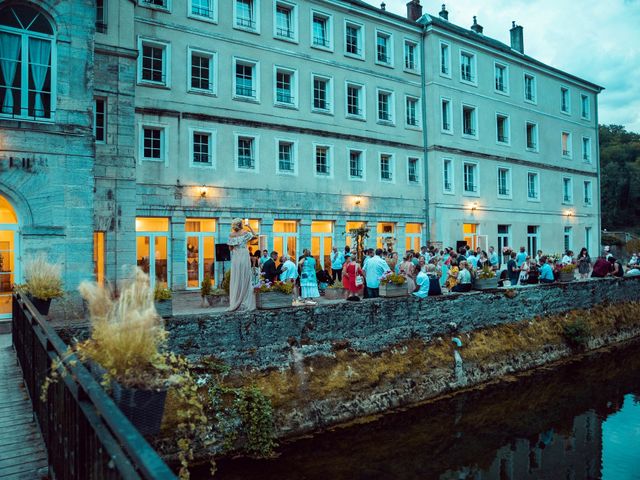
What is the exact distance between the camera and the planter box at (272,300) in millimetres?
10391

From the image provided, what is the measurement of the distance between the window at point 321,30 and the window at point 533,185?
14582 mm

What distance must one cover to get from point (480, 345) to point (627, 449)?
431 centimetres

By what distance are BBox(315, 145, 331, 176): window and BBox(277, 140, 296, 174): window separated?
1254mm

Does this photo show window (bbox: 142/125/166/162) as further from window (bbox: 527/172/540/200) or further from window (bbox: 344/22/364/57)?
window (bbox: 527/172/540/200)

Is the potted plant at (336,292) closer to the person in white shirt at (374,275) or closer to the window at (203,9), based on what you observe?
the person in white shirt at (374,275)

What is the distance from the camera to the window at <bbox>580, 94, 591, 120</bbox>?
107 ft

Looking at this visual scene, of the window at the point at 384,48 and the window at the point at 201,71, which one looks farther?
the window at the point at 384,48

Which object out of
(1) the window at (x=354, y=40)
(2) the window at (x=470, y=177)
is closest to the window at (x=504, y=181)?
(2) the window at (x=470, y=177)

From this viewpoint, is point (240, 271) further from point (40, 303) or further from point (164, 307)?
point (40, 303)

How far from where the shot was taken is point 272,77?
19.6 m

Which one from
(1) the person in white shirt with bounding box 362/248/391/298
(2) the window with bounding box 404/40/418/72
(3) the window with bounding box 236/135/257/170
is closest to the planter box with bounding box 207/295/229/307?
(1) the person in white shirt with bounding box 362/248/391/298

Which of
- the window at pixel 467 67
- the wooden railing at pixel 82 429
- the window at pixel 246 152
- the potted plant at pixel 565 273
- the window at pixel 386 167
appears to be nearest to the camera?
the wooden railing at pixel 82 429

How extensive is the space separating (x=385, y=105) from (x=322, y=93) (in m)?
3.56

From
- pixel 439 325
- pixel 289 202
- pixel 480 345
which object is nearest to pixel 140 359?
pixel 439 325
